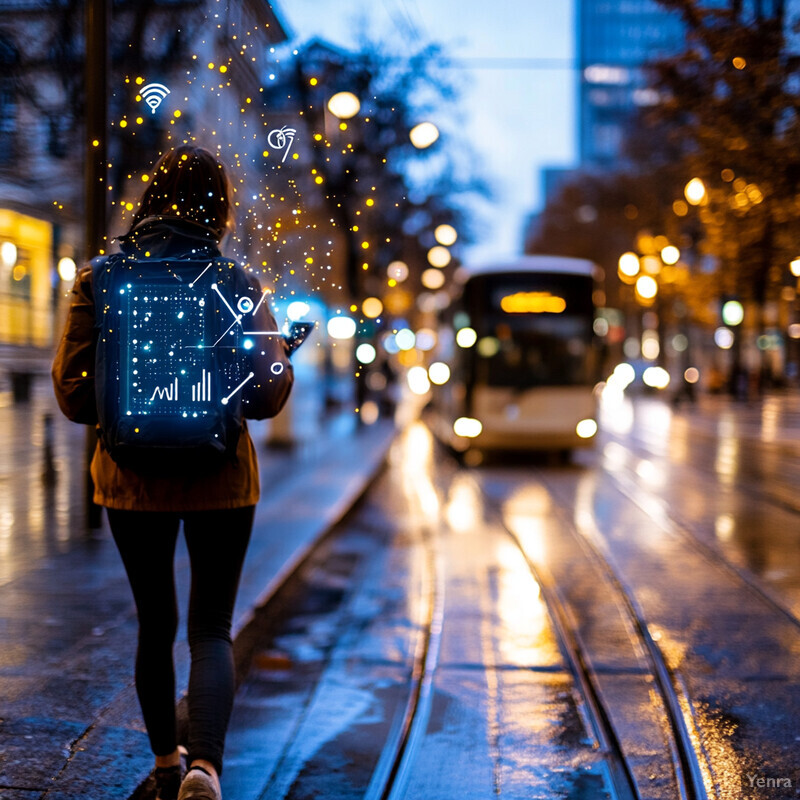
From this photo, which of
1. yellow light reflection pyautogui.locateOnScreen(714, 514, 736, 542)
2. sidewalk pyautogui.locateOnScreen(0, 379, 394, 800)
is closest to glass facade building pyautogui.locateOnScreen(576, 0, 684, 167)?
yellow light reflection pyautogui.locateOnScreen(714, 514, 736, 542)

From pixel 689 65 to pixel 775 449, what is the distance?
967cm

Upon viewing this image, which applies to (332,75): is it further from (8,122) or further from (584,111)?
(584,111)

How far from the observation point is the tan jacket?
2984 mm

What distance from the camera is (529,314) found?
18406 millimetres

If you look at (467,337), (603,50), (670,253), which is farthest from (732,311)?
(603,50)

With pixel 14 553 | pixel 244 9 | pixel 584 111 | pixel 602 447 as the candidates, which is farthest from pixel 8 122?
pixel 584 111

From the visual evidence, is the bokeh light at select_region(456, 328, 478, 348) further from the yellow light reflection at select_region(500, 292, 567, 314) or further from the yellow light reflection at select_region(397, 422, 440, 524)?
the yellow light reflection at select_region(397, 422, 440, 524)

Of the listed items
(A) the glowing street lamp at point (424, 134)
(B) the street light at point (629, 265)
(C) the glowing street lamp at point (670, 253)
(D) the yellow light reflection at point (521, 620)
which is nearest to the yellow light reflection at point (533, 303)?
(A) the glowing street lamp at point (424, 134)

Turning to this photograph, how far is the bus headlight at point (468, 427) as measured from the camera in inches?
729

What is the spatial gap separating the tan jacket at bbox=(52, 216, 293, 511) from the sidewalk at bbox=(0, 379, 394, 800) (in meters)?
0.14

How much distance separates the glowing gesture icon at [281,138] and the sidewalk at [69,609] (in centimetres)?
144

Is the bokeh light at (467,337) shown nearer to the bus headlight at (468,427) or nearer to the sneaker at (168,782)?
the bus headlight at (468,427)

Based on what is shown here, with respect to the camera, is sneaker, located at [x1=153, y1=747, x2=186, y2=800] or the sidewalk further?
the sidewalk

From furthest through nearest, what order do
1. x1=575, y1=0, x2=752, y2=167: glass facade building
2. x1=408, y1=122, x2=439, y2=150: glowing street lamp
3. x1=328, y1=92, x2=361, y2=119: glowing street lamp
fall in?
x1=575, y1=0, x2=752, y2=167: glass facade building → x1=408, y1=122, x2=439, y2=150: glowing street lamp → x1=328, y1=92, x2=361, y2=119: glowing street lamp
